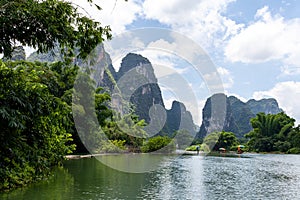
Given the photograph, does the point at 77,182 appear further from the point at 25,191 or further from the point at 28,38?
the point at 28,38

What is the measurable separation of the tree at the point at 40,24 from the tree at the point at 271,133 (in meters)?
38.1

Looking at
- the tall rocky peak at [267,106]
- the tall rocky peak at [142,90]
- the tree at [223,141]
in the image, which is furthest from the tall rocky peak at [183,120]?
the tall rocky peak at [267,106]

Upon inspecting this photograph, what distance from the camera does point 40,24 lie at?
303 cm

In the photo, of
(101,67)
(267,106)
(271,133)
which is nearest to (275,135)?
(271,133)

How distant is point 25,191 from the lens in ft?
24.8

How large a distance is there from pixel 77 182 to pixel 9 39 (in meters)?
7.45

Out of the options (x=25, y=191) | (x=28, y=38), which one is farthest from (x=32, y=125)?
(x=25, y=191)

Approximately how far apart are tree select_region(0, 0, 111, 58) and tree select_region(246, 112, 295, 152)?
3811 cm

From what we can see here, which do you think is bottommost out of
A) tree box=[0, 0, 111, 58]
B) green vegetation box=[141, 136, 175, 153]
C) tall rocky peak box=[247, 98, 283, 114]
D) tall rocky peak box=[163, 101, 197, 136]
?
green vegetation box=[141, 136, 175, 153]

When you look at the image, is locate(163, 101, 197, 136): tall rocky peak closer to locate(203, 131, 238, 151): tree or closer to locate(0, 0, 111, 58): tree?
locate(203, 131, 238, 151): tree

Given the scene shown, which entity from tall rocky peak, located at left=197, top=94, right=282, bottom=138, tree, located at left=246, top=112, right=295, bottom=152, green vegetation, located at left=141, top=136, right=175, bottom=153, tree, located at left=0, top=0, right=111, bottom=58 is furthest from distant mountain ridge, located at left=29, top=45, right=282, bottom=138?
tree, located at left=0, top=0, right=111, bottom=58

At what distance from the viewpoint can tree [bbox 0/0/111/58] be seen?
2.88 meters

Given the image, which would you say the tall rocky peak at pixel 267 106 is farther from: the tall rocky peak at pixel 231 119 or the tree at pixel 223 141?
the tree at pixel 223 141

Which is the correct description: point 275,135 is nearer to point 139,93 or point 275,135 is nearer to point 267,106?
point 139,93
